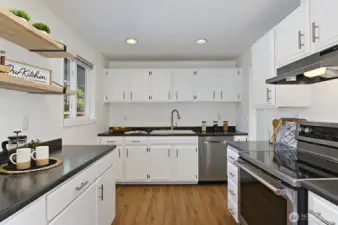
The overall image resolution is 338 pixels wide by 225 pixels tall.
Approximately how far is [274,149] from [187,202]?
1599 millimetres

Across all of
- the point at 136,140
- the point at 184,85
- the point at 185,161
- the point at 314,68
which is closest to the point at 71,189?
the point at 314,68

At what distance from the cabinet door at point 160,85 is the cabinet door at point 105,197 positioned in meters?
2.26

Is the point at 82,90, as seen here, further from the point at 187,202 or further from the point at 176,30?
the point at 187,202

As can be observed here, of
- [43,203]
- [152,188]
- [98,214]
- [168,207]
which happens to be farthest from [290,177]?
[152,188]

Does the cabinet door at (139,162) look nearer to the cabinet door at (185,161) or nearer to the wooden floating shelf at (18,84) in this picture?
the cabinet door at (185,161)

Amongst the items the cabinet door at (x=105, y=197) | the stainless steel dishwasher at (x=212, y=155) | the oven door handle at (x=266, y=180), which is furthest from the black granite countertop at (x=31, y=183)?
the stainless steel dishwasher at (x=212, y=155)

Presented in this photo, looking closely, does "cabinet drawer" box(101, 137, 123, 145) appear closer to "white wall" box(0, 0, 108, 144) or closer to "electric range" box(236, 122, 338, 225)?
"white wall" box(0, 0, 108, 144)

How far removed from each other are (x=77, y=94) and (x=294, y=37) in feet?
9.34

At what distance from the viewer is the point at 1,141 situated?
1.98 metres

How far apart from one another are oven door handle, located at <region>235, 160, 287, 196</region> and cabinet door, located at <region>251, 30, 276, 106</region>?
2.63 feet

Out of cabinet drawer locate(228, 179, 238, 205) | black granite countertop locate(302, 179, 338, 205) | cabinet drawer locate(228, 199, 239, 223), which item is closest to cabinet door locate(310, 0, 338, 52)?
black granite countertop locate(302, 179, 338, 205)

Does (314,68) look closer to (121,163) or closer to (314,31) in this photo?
(314,31)

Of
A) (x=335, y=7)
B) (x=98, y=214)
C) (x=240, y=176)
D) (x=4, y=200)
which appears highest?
(x=335, y=7)

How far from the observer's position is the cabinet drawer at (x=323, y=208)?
1150 mm
